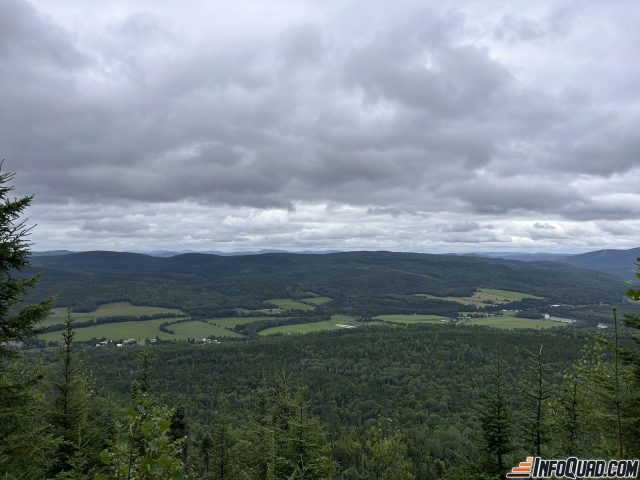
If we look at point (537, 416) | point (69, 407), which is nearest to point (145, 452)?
point (537, 416)

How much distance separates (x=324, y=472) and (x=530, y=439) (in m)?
10.8

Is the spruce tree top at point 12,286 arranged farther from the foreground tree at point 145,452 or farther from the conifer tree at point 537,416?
the conifer tree at point 537,416

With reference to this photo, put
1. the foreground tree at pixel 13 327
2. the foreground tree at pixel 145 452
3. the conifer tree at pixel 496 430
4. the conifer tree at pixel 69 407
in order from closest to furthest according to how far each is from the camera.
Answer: the foreground tree at pixel 145 452
the foreground tree at pixel 13 327
the conifer tree at pixel 496 430
the conifer tree at pixel 69 407

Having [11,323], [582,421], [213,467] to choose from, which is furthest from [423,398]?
[11,323]

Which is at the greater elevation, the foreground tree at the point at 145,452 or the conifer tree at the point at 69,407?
the foreground tree at the point at 145,452

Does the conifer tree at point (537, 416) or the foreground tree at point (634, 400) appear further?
the conifer tree at point (537, 416)

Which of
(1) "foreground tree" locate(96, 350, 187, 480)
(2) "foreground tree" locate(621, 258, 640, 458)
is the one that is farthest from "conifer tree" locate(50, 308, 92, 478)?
(2) "foreground tree" locate(621, 258, 640, 458)

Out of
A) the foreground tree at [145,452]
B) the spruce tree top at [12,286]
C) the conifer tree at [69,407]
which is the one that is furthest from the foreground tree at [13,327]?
the conifer tree at [69,407]

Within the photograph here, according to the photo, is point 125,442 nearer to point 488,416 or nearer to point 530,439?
point 488,416

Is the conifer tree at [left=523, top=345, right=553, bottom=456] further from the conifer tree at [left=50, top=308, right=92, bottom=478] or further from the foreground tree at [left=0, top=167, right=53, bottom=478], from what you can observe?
the conifer tree at [left=50, top=308, right=92, bottom=478]

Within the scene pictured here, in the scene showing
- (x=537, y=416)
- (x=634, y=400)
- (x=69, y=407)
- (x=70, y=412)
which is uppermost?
(x=634, y=400)

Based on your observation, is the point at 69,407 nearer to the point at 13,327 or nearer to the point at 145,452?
the point at 13,327

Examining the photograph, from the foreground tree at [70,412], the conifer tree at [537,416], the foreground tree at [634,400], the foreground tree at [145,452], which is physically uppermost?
the foreground tree at [145,452]

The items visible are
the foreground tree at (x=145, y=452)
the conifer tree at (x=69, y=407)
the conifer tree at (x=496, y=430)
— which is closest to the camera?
the foreground tree at (x=145, y=452)
